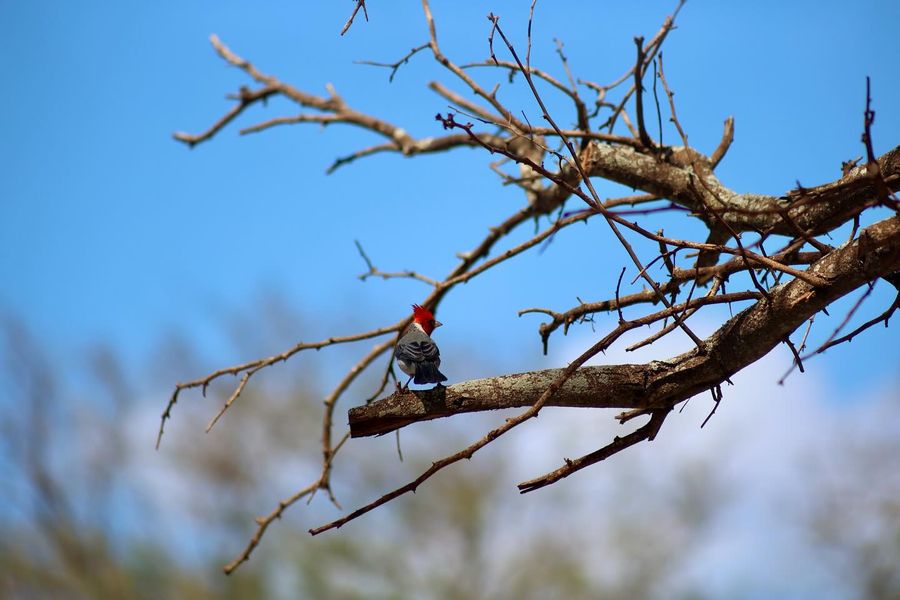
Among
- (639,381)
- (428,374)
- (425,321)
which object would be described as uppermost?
(425,321)

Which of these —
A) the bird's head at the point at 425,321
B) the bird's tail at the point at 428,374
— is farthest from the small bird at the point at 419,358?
the bird's head at the point at 425,321

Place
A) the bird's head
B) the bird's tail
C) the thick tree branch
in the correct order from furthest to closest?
the bird's head, the bird's tail, the thick tree branch

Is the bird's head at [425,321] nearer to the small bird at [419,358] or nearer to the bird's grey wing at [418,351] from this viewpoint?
the small bird at [419,358]

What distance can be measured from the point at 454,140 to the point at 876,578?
1016 centimetres

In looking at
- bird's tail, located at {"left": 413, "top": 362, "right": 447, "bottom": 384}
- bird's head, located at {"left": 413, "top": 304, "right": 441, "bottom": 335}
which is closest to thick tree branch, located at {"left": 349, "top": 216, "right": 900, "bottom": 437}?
bird's tail, located at {"left": 413, "top": 362, "right": 447, "bottom": 384}

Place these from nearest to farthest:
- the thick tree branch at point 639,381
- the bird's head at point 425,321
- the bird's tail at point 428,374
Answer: the thick tree branch at point 639,381, the bird's tail at point 428,374, the bird's head at point 425,321

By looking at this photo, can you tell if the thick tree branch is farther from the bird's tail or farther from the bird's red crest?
the bird's red crest

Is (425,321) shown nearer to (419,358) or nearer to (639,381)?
(419,358)

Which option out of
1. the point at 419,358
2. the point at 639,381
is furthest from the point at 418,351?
the point at 639,381

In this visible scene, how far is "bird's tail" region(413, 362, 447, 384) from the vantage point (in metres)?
2.39

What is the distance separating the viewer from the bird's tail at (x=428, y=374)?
2.39 m

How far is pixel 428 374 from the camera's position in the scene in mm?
2412

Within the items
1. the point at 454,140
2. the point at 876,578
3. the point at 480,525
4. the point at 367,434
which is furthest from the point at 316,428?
the point at 367,434

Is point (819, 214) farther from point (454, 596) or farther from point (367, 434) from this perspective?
point (454, 596)
